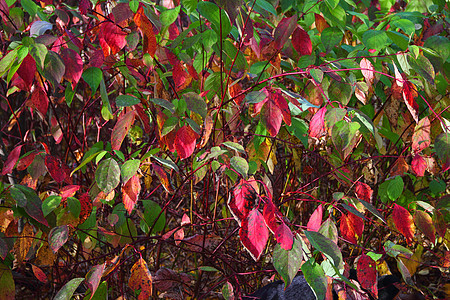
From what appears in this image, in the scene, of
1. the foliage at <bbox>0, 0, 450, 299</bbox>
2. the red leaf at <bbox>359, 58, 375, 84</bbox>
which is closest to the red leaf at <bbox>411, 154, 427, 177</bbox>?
the foliage at <bbox>0, 0, 450, 299</bbox>

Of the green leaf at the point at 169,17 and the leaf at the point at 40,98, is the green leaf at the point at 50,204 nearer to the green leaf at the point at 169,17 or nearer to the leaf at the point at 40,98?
the leaf at the point at 40,98

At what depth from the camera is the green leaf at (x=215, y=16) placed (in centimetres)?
94

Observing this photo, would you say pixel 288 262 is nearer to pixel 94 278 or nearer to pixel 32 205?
pixel 94 278

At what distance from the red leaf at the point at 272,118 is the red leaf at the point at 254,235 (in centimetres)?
19

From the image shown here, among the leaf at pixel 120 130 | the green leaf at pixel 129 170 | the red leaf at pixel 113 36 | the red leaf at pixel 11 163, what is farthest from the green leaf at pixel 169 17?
the red leaf at pixel 11 163

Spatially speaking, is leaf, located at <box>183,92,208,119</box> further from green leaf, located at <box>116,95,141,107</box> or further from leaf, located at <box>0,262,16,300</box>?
leaf, located at <box>0,262,16,300</box>

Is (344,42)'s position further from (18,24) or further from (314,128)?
(18,24)

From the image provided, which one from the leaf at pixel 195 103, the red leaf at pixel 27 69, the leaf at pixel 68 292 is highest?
the red leaf at pixel 27 69

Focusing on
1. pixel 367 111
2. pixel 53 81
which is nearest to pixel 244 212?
pixel 53 81

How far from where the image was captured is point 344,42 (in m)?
1.57

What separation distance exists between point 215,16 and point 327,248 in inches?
21.9

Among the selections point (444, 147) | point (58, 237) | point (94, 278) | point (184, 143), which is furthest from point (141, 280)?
point (444, 147)

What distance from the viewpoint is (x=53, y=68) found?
92cm

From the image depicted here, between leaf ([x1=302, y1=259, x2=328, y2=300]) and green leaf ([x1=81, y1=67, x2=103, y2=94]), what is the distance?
65cm
